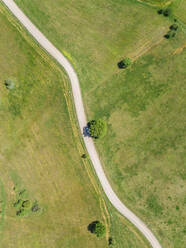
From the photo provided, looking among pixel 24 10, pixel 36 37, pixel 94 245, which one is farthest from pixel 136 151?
pixel 24 10

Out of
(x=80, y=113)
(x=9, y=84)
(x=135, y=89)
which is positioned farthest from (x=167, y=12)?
(x=9, y=84)

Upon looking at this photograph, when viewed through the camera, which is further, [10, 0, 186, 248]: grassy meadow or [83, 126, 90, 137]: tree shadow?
[83, 126, 90, 137]: tree shadow

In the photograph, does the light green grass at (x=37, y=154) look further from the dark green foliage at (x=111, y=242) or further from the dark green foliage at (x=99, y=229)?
the dark green foliage at (x=111, y=242)

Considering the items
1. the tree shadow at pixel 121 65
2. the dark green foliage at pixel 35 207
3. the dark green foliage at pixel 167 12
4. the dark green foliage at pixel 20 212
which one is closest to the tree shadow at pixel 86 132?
the tree shadow at pixel 121 65

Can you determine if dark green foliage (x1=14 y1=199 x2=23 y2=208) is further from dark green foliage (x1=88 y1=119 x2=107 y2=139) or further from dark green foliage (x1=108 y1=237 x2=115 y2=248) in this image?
dark green foliage (x1=88 y1=119 x2=107 y2=139)

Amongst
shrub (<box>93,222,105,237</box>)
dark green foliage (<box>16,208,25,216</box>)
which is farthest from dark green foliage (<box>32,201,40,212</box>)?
shrub (<box>93,222,105,237</box>)
